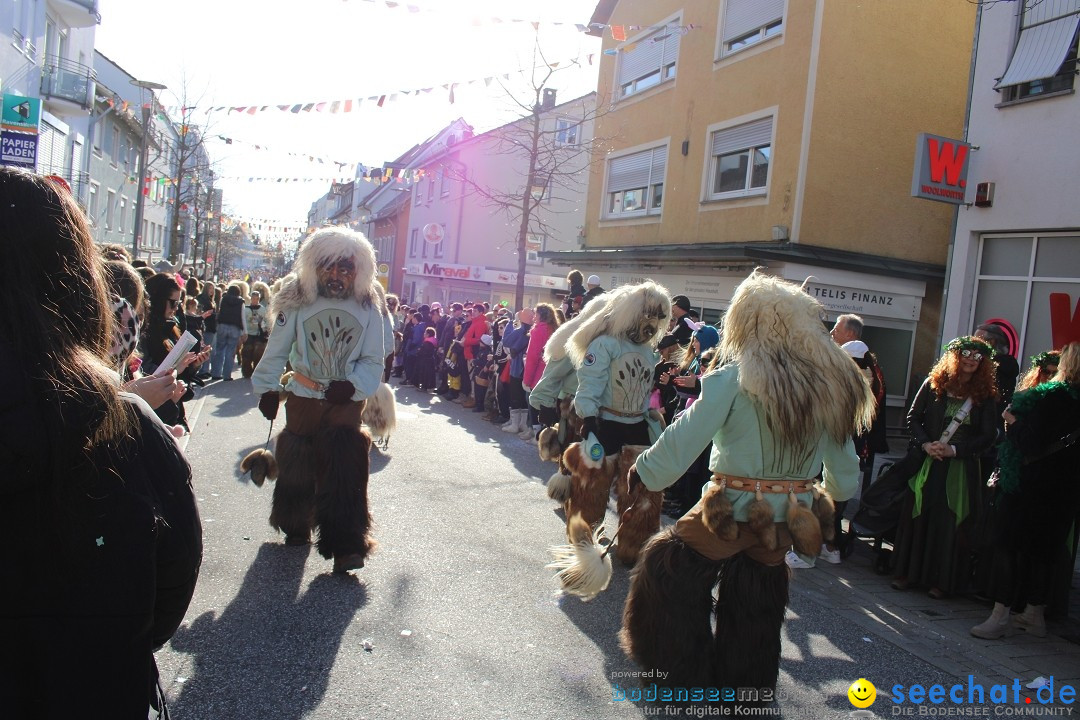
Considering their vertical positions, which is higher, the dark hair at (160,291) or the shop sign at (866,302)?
the shop sign at (866,302)

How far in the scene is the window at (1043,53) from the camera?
8.97 meters

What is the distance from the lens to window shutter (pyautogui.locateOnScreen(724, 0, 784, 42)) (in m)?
14.1

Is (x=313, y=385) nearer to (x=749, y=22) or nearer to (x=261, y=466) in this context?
(x=261, y=466)

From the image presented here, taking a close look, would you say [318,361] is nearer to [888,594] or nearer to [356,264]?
[356,264]

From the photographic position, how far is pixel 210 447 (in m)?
8.08

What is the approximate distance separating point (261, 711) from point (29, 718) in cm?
179

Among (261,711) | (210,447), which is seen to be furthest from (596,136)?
(261,711)

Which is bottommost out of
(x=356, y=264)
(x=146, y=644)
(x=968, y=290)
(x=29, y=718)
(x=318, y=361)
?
(x=29, y=718)

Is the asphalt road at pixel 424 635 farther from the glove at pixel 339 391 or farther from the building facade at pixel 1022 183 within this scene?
the building facade at pixel 1022 183

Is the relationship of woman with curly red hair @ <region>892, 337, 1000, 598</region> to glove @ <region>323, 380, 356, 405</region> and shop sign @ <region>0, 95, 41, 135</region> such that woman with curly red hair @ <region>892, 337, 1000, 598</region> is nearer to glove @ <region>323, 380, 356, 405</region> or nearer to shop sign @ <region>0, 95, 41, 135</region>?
glove @ <region>323, 380, 356, 405</region>

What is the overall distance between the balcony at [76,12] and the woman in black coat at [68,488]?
82.7 ft

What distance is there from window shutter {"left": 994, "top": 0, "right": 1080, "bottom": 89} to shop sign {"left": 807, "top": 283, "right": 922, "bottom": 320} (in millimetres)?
4481

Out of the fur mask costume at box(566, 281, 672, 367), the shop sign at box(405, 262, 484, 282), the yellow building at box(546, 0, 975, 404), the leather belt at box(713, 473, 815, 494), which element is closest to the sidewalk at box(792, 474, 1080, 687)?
the leather belt at box(713, 473, 815, 494)

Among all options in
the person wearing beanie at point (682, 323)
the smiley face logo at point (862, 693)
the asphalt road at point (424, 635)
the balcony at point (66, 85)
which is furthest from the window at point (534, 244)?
the smiley face logo at point (862, 693)
